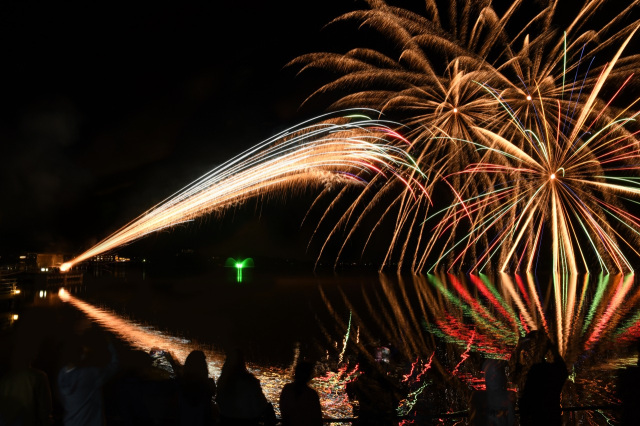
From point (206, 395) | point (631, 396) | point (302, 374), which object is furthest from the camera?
point (206, 395)

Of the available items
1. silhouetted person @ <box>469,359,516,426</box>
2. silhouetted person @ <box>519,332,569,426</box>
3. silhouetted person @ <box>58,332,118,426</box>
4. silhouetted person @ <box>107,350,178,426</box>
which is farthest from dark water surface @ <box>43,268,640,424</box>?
silhouetted person @ <box>58,332,118,426</box>

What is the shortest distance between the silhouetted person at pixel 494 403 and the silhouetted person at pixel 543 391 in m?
0.47

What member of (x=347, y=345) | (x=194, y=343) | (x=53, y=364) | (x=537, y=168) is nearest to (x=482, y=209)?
(x=537, y=168)

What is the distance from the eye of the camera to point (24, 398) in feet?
15.0

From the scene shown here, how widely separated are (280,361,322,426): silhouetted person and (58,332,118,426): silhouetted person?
164 centimetres

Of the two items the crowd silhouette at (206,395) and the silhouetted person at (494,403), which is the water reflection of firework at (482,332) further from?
the silhouetted person at (494,403)

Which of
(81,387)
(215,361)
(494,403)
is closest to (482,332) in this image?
(215,361)

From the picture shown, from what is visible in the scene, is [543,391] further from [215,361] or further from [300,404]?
[215,361]

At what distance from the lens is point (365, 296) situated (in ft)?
154

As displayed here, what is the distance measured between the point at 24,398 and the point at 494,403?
13.6 ft

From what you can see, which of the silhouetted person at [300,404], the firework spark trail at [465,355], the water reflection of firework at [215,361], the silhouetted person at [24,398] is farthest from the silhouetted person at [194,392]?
the firework spark trail at [465,355]

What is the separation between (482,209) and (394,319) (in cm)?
903

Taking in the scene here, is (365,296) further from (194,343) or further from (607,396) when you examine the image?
(607,396)

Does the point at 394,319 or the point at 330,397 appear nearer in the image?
the point at 330,397
